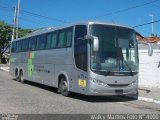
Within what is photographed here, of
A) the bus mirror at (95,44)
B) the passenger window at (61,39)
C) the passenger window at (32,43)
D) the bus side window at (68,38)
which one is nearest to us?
the bus mirror at (95,44)

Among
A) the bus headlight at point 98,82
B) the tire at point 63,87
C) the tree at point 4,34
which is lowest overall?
the tire at point 63,87

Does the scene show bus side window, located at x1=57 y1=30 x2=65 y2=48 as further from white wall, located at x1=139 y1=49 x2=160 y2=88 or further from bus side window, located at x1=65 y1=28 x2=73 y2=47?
white wall, located at x1=139 y1=49 x2=160 y2=88

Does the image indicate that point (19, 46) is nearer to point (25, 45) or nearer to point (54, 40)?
point (25, 45)

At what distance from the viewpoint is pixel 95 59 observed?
14195 millimetres

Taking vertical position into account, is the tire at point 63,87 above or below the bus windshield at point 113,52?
below

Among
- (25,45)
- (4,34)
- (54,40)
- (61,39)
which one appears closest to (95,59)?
(61,39)

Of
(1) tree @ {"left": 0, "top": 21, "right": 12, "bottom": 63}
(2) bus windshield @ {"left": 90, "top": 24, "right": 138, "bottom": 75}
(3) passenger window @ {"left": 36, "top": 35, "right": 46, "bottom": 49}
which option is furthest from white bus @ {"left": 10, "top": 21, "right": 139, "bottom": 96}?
(1) tree @ {"left": 0, "top": 21, "right": 12, "bottom": 63}

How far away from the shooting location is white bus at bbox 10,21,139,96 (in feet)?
46.7

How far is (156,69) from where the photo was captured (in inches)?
830

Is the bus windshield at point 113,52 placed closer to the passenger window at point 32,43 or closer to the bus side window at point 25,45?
the passenger window at point 32,43

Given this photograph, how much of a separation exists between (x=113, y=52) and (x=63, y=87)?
3415 millimetres

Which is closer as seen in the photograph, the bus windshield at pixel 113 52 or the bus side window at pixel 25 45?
the bus windshield at pixel 113 52

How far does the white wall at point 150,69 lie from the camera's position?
69.1ft

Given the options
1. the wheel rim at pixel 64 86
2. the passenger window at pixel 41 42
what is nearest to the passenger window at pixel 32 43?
the passenger window at pixel 41 42
